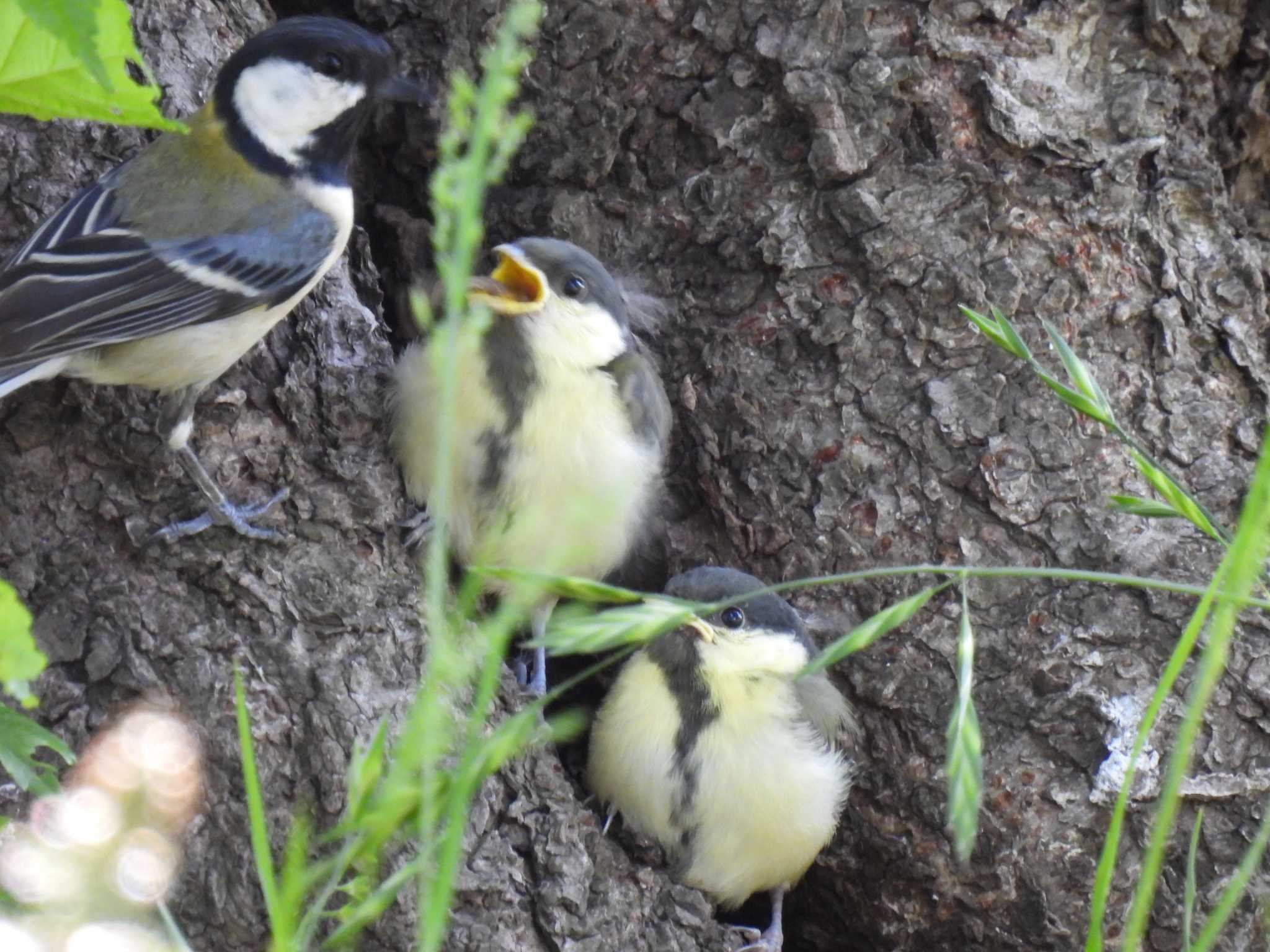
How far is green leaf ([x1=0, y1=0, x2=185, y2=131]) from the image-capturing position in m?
1.33

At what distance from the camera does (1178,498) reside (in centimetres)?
121

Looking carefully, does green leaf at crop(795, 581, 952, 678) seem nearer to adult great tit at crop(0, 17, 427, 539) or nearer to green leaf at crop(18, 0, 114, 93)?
green leaf at crop(18, 0, 114, 93)

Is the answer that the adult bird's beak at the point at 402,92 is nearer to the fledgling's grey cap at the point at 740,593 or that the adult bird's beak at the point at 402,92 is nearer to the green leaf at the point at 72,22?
the fledgling's grey cap at the point at 740,593

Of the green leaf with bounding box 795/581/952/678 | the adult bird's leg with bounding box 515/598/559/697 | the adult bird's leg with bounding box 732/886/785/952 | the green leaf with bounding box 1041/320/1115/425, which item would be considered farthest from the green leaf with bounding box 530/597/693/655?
the adult bird's leg with bounding box 515/598/559/697

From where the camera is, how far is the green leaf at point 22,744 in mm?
1475

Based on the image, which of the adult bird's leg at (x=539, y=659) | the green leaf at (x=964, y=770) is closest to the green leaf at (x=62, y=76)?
the green leaf at (x=964, y=770)

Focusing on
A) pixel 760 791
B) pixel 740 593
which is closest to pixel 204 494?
pixel 740 593

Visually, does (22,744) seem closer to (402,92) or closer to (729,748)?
(729,748)

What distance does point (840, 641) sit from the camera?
112 centimetres

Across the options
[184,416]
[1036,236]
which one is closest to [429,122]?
[184,416]

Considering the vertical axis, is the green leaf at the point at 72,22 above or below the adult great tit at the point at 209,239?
above

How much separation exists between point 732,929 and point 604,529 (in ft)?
2.31

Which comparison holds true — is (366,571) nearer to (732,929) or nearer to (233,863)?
(233,863)

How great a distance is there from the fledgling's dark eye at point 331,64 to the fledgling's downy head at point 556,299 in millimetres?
393
